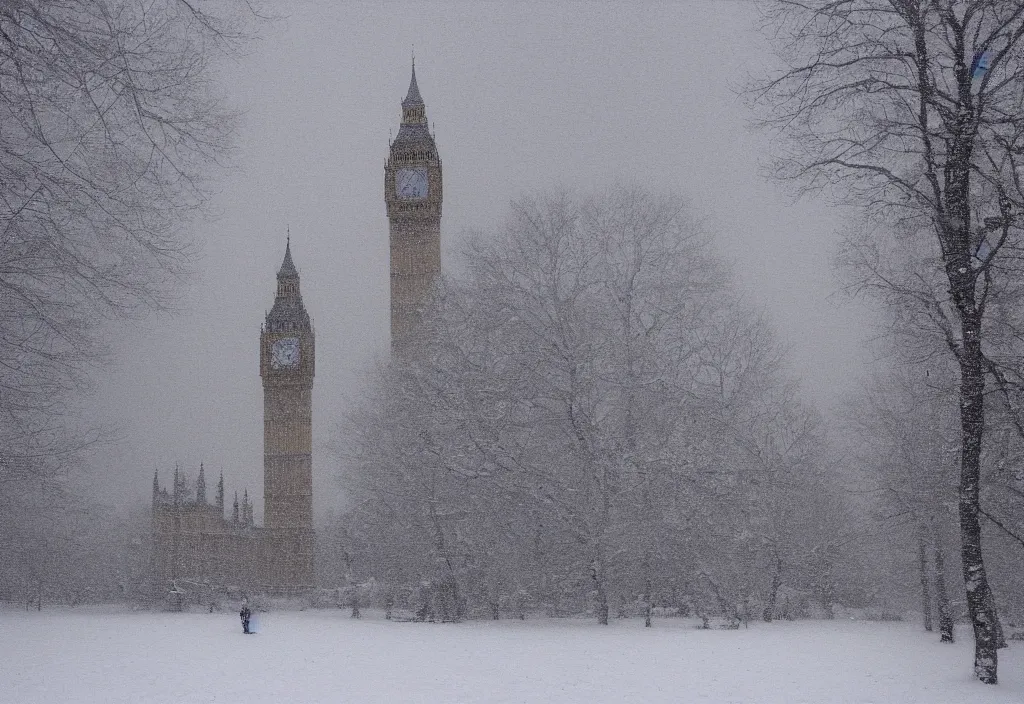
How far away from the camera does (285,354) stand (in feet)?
253

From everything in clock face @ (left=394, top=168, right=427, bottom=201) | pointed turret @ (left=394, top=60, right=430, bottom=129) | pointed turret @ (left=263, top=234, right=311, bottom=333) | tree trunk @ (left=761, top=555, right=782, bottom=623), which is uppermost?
pointed turret @ (left=394, top=60, right=430, bottom=129)

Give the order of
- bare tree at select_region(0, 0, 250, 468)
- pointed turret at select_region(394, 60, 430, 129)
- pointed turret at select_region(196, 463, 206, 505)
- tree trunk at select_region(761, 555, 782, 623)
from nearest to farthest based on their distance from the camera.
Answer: bare tree at select_region(0, 0, 250, 468) → tree trunk at select_region(761, 555, 782, 623) → pointed turret at select_region(394, 60, 430, 129) → pointed turret at select_region(196, 463, 206, 505)

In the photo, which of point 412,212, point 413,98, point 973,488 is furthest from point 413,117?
point 973,488

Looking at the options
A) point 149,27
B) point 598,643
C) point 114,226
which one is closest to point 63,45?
point 149,27

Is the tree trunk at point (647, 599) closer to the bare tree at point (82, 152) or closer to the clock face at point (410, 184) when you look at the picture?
the bare tree at point (82, 152)

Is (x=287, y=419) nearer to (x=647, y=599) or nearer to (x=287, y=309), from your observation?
(x=287, y=309)

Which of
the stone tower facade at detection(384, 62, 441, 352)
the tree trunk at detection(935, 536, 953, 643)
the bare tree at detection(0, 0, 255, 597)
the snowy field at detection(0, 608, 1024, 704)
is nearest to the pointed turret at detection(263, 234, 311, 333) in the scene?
the stone tower facade at detection(384, 62, 441, 352)

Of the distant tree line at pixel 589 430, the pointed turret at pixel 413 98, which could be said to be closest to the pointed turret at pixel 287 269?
the pointed turret at pixel 413 98

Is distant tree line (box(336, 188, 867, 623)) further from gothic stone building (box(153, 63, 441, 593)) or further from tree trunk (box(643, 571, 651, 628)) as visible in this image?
gothic stone building (box(153, 63, 441, 593))

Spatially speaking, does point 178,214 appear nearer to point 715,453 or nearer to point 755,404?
point 715,453

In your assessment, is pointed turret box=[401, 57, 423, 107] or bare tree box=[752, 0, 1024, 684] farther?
pointed turret box=[401, 57, 423, 107]

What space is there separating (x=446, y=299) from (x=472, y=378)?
9.40ft

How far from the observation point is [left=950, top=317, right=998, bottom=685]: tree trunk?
1049 cm

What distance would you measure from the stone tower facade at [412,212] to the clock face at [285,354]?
759 inches
